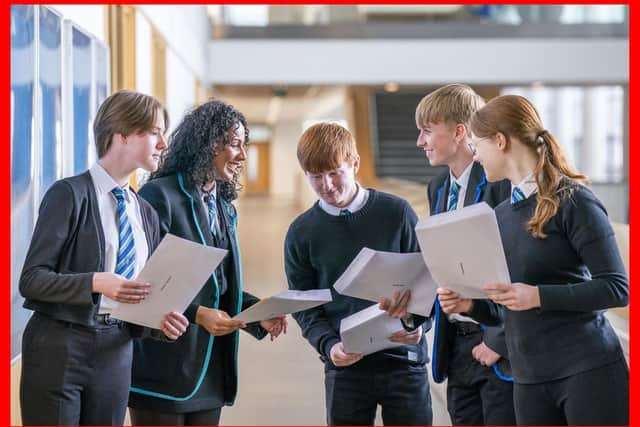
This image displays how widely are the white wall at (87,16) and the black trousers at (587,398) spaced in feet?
9.68

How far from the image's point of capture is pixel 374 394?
254 centimetres

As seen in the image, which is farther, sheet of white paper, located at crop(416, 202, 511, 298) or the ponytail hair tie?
the ponytail hair tie

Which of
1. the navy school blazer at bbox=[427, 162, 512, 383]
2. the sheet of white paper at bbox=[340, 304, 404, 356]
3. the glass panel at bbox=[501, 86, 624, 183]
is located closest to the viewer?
the sheet of white paper at bbox=[340, 304, 404, 356]

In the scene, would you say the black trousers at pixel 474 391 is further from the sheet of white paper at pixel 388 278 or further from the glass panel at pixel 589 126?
the glass panel at pixel 589 126

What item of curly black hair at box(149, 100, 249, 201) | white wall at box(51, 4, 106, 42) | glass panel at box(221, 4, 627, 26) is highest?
glass panel at box(221, 4, 627, 26)

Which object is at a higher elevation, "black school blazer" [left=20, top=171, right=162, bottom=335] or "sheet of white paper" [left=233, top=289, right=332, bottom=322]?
"black school blazer" [left=20, top=171, right=162, bottom=335]

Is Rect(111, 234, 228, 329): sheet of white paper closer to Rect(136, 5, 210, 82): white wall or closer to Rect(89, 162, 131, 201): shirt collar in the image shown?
Rect(89, 162, 131, 201): shirt collar

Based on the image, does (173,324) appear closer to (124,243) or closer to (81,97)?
(124,243)

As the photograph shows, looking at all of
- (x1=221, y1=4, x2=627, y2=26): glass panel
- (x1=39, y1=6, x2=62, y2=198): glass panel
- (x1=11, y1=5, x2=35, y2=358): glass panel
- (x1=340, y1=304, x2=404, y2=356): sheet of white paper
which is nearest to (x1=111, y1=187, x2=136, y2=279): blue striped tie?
(x1=340, y1=304, x2=404, y2=356): sheet of white paper

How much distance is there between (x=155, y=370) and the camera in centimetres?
254

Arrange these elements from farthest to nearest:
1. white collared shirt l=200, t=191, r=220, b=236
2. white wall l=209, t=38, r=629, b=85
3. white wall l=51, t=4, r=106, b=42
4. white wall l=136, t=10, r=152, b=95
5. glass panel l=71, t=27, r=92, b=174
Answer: white wall l=209, t=38, r=629, b=85, white wall l=136, t=10, r=152, b=95, glass panel l=71, t=27, r=92, b=174, white wall l=51, t=4, r=106, b=42, white collared shirt l=200, t=191, r=220, b=236

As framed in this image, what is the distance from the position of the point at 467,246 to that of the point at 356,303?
661 mm

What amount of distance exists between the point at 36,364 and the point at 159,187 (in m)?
0.67

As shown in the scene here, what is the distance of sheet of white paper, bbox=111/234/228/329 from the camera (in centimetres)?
212
